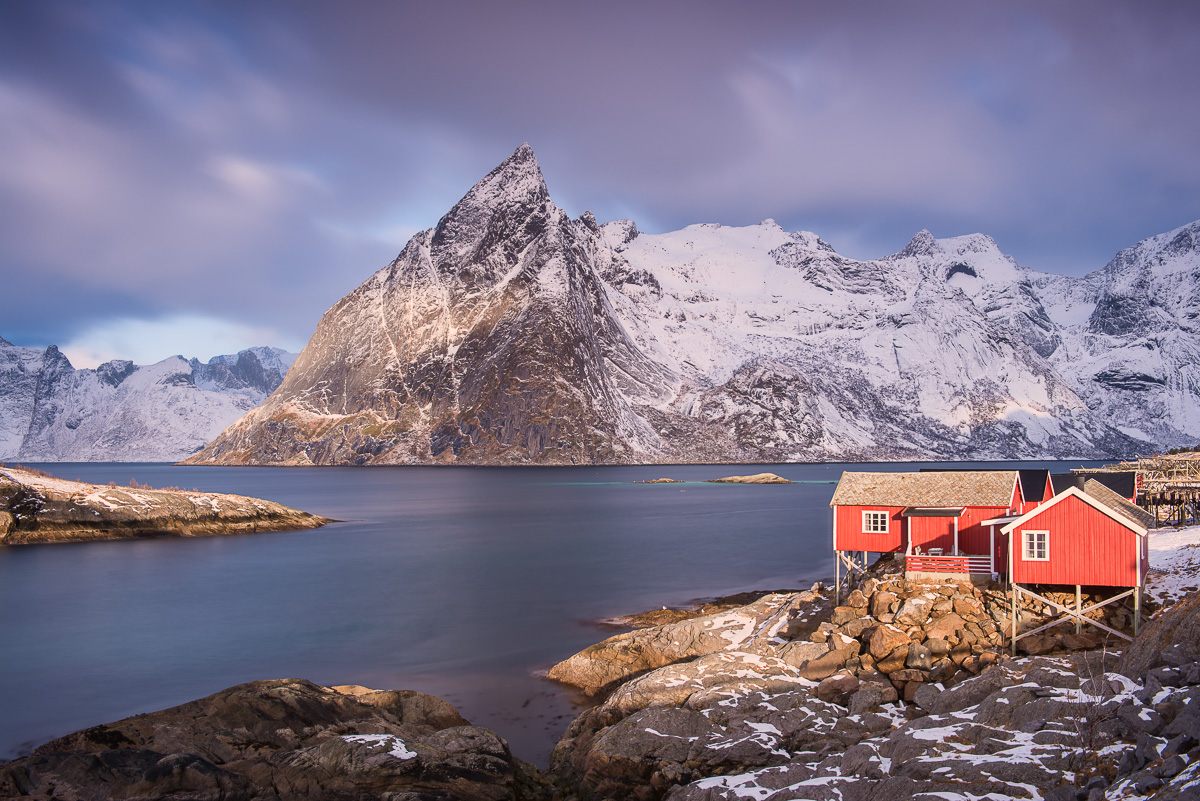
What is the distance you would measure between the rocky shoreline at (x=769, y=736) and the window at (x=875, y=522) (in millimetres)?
9187

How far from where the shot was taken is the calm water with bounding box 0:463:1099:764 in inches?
1041

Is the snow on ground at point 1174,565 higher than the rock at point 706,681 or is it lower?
higher

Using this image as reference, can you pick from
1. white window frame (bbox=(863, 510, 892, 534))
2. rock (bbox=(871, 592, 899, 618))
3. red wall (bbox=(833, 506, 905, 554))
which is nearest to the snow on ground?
rock (bbox=(871, 592, 899, 618))

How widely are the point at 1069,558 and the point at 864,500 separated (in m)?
9.82

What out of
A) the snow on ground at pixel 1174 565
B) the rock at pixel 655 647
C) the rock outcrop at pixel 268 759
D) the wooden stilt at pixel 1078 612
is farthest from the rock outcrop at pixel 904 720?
the snow on ground at pixel 1174 565

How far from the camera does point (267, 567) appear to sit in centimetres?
5278

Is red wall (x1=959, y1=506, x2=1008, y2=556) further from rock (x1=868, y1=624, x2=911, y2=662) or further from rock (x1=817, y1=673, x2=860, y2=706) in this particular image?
rock (x1=817, y1=673, x2=860, y2=706)

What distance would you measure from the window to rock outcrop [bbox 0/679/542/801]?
21.2 metres

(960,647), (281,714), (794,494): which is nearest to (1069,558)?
(960,647)

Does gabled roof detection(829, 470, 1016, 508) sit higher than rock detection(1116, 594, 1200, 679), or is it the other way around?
gabled roof detection(829, 470, 1016, 508)

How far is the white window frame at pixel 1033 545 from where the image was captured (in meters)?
24.7

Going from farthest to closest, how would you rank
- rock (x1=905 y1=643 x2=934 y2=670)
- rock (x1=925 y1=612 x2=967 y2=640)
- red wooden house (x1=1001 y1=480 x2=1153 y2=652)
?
red wooden house (x1=1001 y1=480 x2=1153 y2=652) → rock (x1=925 y1=612 x2=967 y2=640) → rock (x1=905 y1=643 x2=934 y2=670)

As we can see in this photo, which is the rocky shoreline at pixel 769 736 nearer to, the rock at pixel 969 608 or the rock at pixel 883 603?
the rock at pixel 969 608

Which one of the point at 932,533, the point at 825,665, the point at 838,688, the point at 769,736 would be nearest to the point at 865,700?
the point at 838,688
